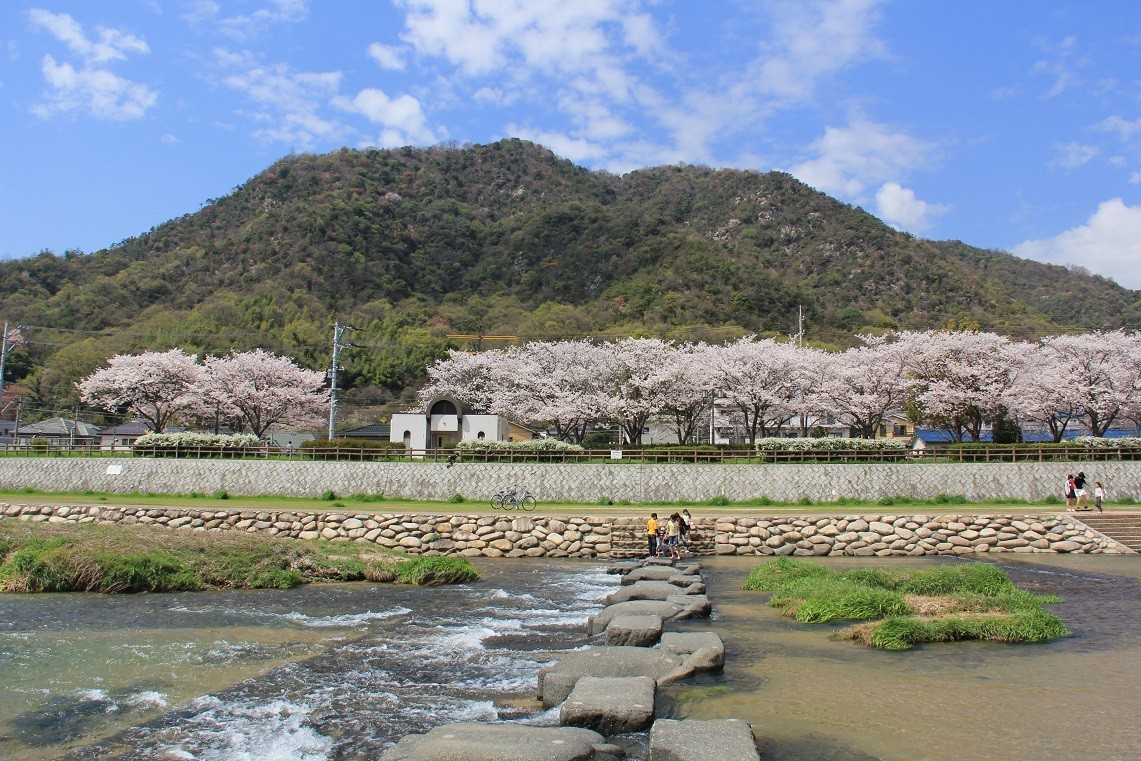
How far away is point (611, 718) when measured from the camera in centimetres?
691

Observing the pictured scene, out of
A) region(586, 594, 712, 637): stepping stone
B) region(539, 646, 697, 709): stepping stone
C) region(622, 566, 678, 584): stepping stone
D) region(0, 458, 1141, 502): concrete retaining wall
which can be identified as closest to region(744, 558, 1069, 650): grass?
region(586, 594, 712, 637): stepping stone

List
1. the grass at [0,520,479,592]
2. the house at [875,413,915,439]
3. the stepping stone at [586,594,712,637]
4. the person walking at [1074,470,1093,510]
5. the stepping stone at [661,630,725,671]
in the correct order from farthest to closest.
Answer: the house at [875,413,915,439], the person walking at [1074,470,1093,510], the grass at [0,520,479,592], the stepping stone at [586,594,712,637], the stepping stone at [661,630,725,671]

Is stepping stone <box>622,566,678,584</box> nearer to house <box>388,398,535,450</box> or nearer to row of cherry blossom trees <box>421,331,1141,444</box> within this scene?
row of cherry blossom trees <box>421,331,1141,444</box>

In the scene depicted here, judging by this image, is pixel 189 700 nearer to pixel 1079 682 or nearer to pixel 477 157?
pixel 1079 682

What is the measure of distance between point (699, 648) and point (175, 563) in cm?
1218

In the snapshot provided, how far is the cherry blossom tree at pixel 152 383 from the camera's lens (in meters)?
51.0

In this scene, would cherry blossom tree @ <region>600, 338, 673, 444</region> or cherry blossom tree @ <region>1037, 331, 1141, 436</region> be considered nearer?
cherry blossom tree @ <region>1037, 331, 1141, 436</region>

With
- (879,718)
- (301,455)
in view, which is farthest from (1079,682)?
(301,455)

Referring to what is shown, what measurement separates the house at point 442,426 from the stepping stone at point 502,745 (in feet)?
133

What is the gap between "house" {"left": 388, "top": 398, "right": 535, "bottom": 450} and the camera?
47344 mm

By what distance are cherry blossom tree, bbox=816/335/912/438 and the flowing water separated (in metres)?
32.9

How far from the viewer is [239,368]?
5441 centimetres

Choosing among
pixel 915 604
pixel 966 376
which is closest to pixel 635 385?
pixel 966 376

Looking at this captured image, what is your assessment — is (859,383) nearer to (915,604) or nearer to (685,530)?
(685,530)
